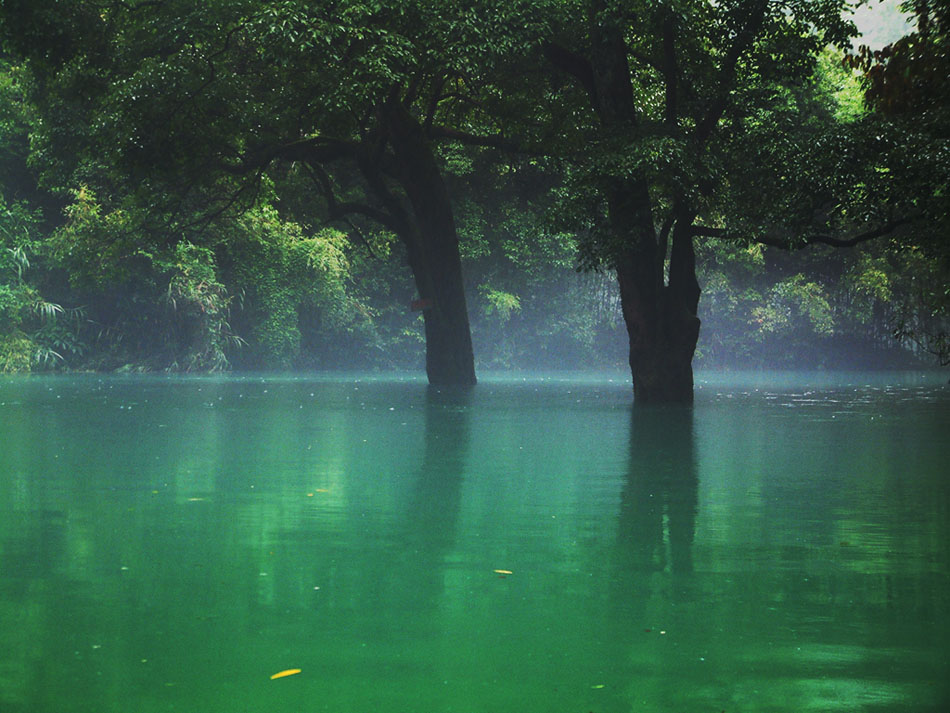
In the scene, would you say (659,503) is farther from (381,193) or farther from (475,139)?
(381,193)

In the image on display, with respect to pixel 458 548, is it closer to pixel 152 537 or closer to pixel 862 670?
pixel 152 537

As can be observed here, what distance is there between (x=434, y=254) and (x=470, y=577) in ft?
79.6

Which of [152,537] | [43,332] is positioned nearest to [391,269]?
[43,332]

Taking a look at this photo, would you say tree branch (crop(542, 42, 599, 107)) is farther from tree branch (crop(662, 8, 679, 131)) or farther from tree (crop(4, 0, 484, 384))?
tree (crop(4, 0, 484, 384))

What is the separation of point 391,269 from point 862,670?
46444 millimetres

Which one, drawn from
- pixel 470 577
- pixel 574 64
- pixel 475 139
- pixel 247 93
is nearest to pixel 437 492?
pixel 470 577

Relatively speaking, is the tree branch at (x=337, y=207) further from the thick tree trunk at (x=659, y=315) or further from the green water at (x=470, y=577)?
the green water at (x=470, y=577)

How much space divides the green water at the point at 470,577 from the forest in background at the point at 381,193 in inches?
282

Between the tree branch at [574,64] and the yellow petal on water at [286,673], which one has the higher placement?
the tree branch at [574,64]

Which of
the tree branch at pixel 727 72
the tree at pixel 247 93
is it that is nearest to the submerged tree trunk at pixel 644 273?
the tree branch at pixel 727 72

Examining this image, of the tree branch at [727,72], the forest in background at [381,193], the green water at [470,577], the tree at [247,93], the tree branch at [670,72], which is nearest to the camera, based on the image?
the green water at [470,577]

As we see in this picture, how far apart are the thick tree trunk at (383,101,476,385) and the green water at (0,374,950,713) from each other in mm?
14484

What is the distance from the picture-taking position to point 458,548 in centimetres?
724

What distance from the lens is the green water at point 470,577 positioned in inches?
177
